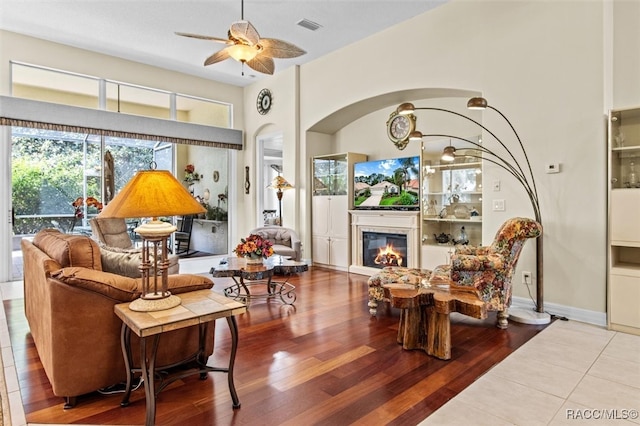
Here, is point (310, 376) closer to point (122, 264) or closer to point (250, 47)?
point (122, 264)

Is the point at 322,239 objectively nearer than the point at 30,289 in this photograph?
No

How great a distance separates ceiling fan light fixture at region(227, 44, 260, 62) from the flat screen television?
110 inches

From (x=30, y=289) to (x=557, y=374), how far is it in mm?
4246

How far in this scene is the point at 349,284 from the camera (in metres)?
5.45

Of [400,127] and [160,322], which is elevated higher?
[400,127]

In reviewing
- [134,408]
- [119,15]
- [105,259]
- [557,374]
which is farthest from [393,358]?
[119,15]

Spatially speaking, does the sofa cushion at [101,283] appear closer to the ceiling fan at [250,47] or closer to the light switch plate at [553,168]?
the ceiling fan at [250,47]

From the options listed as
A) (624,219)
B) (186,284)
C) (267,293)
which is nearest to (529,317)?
(624,219)

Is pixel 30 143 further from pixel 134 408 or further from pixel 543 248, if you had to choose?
pixel 543 248

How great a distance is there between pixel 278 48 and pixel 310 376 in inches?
129

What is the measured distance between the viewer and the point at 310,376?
103 inches

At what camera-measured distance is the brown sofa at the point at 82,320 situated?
2.17m

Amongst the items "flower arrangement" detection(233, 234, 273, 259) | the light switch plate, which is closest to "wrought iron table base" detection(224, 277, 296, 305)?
"flower arrangement" detection(233, 234, 273, 259)

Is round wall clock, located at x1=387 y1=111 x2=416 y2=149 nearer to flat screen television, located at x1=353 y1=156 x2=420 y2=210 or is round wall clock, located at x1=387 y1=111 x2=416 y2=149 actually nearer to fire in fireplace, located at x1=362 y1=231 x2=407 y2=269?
flat screen television, located at x1=353 y1=156 x2=420 y2=210
